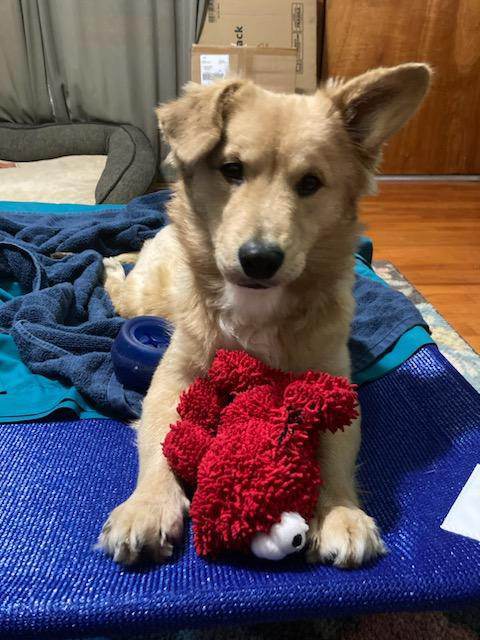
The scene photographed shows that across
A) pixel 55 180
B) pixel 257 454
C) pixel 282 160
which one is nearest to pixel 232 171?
pixel 282 160

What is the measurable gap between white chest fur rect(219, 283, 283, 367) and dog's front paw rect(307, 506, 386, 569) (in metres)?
0.46

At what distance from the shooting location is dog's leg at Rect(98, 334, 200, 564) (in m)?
1.12

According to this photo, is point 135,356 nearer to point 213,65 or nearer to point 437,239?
point 437,239

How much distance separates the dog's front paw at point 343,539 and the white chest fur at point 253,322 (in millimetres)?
458

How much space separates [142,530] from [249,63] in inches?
171

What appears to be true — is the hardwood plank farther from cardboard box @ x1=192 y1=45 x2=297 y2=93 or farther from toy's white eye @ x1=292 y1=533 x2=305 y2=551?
toy's white eye @ x1=292 y1=533 x2=305 y2=551

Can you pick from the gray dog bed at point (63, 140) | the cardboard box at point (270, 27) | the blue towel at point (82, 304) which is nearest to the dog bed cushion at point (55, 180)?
the gray dog bed at point (63, 140)

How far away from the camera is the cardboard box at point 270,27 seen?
4.95 meters

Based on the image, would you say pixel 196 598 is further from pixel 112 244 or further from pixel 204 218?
pixel 112 244

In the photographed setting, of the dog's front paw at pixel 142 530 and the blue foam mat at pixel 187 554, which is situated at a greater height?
the dog's front paw at pixel 142 530

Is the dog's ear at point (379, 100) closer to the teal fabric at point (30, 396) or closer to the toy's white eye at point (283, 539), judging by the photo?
the toy's white eye at point (283, 539)

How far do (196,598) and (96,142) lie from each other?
4802 mm

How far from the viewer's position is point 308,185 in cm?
142

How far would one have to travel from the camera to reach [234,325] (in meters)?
1.50
